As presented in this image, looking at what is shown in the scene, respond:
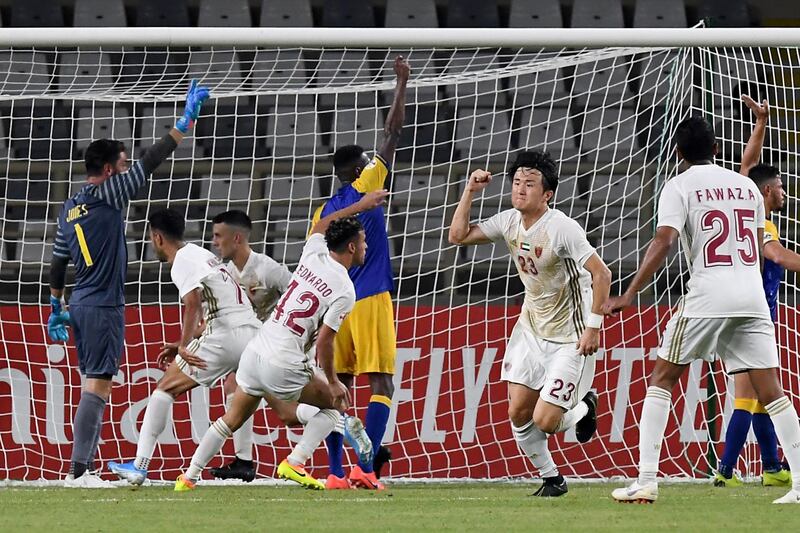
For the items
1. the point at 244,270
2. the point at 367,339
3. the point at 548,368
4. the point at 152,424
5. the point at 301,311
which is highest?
the point at 244,270

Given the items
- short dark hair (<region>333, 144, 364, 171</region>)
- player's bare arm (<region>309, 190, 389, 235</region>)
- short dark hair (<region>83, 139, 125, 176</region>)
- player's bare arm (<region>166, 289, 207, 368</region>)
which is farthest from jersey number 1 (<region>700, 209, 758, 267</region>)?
short dark hair (<region>83, 139, 125, 176</region>)

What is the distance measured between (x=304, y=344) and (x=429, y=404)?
2109mm

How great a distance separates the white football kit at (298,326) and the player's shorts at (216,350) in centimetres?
63

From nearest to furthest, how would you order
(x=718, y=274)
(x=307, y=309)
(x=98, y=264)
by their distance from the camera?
(x=718, y=274) → (x=307, y=309) → (x=98, y=264)

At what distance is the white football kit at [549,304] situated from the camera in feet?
21.0

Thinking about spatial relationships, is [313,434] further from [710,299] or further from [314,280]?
[710,299]

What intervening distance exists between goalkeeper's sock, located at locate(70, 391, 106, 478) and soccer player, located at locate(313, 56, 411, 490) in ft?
4.29

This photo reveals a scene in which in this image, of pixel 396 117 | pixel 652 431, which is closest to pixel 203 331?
pixel 396 117

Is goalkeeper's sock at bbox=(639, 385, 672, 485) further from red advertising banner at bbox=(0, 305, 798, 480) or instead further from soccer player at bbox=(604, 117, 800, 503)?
red advertising banner at bbox=(0, 305, 798, 480)

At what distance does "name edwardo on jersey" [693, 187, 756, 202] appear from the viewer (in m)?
5.64

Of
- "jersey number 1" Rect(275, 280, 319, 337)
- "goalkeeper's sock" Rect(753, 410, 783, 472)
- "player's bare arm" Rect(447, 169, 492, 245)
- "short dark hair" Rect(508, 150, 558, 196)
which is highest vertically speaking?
"short dark hair" Rect(508, 150, 558, 196)

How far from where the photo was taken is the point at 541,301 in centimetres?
657

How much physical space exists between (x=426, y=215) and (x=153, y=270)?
2.20 m

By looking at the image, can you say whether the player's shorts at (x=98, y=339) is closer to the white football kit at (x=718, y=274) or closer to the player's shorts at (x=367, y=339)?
the player's shorts at (x=367, y=339)
